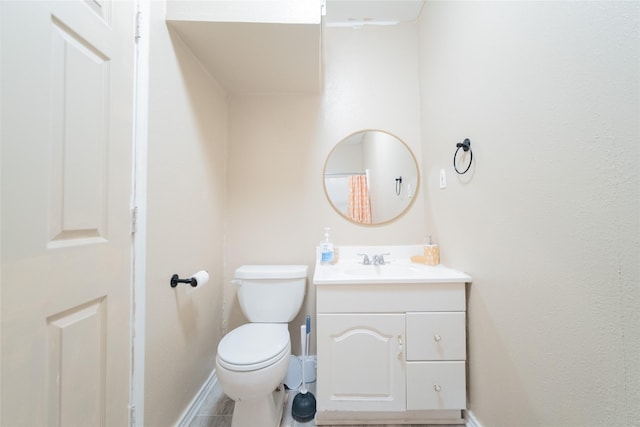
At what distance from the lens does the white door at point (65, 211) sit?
0.51 metres

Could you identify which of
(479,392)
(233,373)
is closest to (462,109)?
(479,392)

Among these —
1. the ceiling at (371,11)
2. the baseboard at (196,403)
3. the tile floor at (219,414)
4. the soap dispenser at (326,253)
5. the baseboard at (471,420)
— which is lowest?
the tile floor at (219,414)

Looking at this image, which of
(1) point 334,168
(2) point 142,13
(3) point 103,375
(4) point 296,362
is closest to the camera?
(3) point 103,375

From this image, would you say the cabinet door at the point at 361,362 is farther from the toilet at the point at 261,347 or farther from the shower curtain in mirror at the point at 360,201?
the shower curtain in mirror at the point at 360,201

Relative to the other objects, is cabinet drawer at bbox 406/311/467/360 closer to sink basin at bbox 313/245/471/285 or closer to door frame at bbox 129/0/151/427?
sink basin at bbox 313/245/471/285

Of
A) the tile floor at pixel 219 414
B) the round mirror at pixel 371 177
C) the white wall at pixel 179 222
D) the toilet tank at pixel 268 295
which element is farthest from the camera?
the round mirror at pixel 371 177

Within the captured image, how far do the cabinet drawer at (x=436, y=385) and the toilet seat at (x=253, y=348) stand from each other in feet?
2.10

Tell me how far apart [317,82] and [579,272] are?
1.62 m

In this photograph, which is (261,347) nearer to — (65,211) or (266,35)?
(65,211)

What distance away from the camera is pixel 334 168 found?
5.62 feet

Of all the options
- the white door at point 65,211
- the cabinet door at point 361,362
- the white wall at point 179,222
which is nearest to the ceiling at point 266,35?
the white wall at point 179,222

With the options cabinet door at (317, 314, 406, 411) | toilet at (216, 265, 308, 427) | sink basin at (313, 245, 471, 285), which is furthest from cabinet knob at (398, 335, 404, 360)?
toilet at (216, 265, 308, 427)

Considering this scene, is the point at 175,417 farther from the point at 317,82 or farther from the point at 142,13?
the point at 317,82

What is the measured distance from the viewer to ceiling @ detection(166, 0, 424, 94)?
109cm
